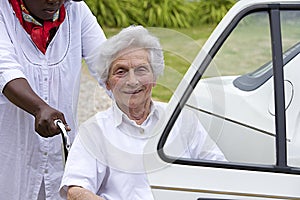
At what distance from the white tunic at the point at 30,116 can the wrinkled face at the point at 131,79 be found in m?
0.49

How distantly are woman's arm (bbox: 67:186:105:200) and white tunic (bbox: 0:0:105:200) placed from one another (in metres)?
0.55

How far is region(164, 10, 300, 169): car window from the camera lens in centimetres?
355

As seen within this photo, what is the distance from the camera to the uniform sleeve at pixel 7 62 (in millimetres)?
3771

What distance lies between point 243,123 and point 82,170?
27.6 inches

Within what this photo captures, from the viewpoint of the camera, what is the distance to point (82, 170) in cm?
354

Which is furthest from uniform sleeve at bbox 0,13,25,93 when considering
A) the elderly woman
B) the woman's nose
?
the woman's nose

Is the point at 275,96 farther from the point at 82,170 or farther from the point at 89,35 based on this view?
the point at 89,35

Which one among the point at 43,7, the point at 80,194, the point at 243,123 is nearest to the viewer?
the point at 80,194

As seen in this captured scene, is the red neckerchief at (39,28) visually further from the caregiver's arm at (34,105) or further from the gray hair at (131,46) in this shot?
the gray hair at (131,46)

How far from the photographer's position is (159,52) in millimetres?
3643

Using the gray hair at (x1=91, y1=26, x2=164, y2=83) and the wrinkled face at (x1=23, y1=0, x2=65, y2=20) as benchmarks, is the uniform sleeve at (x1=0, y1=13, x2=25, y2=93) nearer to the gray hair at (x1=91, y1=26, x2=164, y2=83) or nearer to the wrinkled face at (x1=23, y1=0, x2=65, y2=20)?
the wrinkled face at (x1=23, y1=0, x2=65, y2=20)

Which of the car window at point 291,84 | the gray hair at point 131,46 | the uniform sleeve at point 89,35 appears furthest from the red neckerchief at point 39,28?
the car window at point 291,84

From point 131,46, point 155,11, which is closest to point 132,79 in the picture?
point 131,46

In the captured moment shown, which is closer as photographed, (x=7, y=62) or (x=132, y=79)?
(x=132, y=79)
